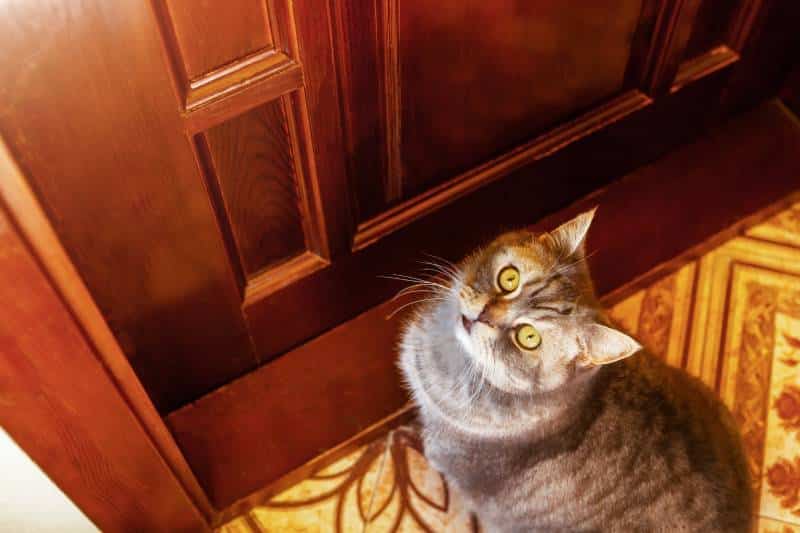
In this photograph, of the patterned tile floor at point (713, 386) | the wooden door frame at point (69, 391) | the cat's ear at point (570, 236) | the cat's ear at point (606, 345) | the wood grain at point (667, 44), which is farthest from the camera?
the patterned tile floor at point (713, 386)

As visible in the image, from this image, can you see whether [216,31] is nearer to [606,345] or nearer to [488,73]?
[488,73]

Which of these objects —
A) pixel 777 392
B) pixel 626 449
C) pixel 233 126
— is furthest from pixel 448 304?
pixel 777 392

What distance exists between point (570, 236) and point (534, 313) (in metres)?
0.12

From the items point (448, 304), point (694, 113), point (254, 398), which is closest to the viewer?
point (448, 304)

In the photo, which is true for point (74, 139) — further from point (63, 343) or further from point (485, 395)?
point (485, 395)

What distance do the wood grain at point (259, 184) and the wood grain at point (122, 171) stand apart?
41 millimetres

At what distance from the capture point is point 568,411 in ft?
3.26

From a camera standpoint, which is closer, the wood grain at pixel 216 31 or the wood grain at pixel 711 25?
the wood grain at pixel 216 31

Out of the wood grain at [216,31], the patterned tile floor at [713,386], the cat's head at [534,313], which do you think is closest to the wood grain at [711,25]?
the patterned tile floor at [713,386]

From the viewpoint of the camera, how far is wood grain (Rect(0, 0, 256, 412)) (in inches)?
25.6

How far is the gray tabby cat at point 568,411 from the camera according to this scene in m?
0.94

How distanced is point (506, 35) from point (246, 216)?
0.41 meters

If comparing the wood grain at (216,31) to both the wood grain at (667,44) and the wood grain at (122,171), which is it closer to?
the wood grain at (122,171)

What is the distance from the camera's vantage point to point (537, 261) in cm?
96
